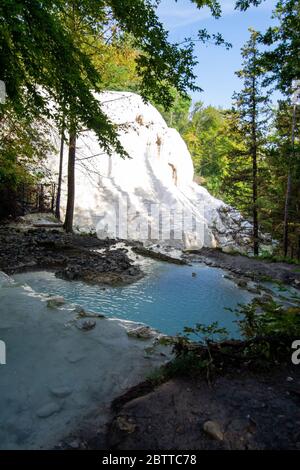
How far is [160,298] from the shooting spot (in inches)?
311

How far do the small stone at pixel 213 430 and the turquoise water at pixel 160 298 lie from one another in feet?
11.3

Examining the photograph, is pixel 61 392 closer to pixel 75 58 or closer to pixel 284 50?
pixel 75 58

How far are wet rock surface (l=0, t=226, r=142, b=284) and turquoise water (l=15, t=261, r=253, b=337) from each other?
47 centimetres

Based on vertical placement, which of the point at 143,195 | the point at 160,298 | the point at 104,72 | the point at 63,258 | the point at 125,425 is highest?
the point at 104,72

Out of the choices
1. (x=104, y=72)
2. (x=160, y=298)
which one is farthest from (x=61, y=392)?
(x=104, y=72)

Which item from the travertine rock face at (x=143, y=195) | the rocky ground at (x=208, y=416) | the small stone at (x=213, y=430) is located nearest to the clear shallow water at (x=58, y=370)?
the rocky ground at (x=208, y=416)

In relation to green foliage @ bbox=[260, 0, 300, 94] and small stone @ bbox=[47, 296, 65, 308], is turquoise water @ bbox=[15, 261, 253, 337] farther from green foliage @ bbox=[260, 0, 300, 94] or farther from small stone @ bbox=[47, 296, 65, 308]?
green foliage @ bbox=[260, 0, 300, 94]

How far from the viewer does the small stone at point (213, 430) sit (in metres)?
2.28

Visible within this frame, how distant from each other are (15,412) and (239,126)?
17664 mm

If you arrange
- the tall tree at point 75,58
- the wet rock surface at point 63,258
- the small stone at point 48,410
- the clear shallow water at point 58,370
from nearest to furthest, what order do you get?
the clear shallow water at point 58,370 < the small stone at point 48,410 < the tall tree at point 75,58 < the wet rock surface at point 63,258

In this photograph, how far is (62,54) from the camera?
4629 mm

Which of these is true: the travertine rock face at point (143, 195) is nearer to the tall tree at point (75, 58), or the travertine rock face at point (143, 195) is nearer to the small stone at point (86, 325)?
the tall tree at point (75, 58)

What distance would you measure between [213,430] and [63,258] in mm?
8396
